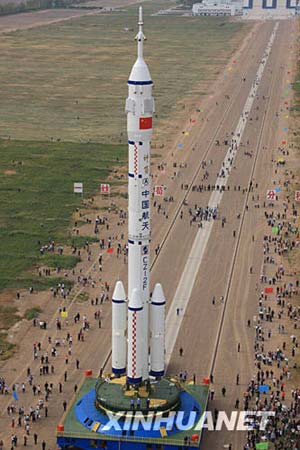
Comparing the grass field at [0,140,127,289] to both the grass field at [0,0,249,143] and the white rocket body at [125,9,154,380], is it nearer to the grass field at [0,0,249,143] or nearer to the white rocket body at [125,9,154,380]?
the grass field at [0,0,249,143]

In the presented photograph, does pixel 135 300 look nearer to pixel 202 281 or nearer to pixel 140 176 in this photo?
pixel 140 176

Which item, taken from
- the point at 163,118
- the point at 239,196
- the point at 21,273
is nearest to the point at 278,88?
the point at 163,118

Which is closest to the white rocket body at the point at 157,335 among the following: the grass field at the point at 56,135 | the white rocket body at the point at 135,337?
the white rocket body at the point at 135,337

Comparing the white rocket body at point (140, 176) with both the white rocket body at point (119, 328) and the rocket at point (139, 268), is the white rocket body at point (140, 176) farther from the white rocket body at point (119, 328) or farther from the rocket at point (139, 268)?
the white rocket body at point (119, 328)

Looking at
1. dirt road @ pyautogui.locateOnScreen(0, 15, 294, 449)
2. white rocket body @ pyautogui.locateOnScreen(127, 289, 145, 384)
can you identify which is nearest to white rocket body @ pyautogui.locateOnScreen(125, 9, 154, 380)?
white rocket body @ pyautogui.locateOnScreen(127, 289, 145, 384)

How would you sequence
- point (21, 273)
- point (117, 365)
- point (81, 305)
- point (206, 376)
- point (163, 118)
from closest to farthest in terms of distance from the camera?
point (117, 365) < point (206, 376) < point (81, 305) < point (21, 273) < point (163, 118)

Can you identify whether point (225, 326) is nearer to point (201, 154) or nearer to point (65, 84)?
point (201, 154)
